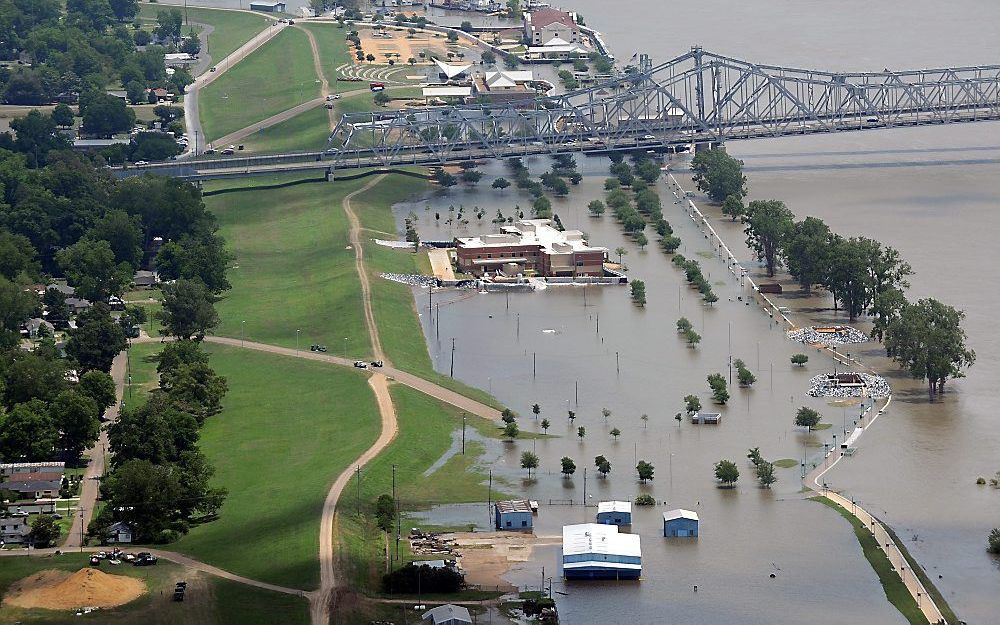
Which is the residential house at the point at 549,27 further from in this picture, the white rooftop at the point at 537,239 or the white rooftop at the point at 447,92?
the white rooftop at the point at 537,239

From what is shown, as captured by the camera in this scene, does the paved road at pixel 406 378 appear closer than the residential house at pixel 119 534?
No

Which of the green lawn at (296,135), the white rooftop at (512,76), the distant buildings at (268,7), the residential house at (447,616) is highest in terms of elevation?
the distant buildings at (268,7)

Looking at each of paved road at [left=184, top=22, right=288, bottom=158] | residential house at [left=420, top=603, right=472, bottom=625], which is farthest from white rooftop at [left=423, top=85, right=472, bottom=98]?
residential house at [left=420, top=603, right=472, bottom=625]

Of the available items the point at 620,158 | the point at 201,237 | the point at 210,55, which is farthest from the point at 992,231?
the point at 210,55

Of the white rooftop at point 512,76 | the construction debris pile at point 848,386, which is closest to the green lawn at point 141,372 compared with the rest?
the construction debris pile at point 848,386

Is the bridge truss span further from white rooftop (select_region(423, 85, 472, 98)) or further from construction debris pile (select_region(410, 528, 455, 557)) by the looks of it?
construction debris pile (select_region(410, 528, 455, 557))

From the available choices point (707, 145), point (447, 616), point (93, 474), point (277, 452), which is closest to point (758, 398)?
point (277, 452)
